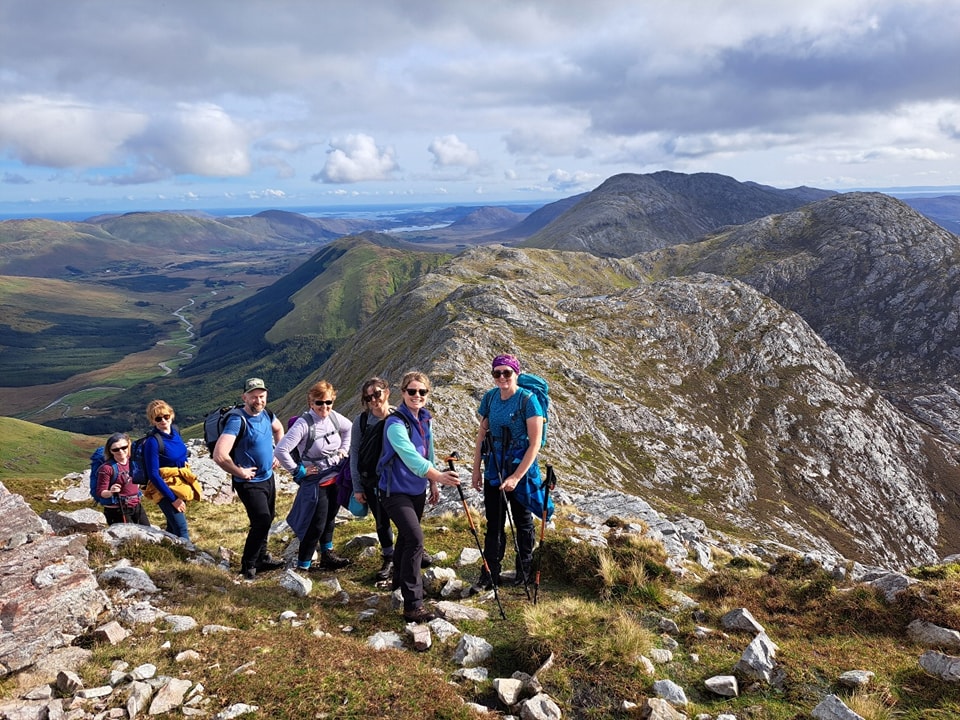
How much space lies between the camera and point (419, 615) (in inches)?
371

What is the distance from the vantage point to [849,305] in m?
194

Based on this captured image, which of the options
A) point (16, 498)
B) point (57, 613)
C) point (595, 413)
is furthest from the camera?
point (595, 413)

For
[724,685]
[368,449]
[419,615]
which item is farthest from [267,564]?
[724,685]

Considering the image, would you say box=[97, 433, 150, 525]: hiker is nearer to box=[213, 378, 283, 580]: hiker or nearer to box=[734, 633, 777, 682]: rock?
box=[213, 378, 283, 580]: hiker

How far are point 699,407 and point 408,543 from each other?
277 ft

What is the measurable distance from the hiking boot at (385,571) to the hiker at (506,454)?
2199 millimetres

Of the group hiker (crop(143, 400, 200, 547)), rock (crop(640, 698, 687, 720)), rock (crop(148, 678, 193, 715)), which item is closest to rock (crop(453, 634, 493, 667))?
rock (crop(640, 698, 687, 720))

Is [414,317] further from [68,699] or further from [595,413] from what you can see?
[68,699]

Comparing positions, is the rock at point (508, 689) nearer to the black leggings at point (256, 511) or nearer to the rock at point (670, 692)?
the rock at point (670, 692)

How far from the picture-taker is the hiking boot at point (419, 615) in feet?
30.9

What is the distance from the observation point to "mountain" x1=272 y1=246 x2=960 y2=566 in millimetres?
63606

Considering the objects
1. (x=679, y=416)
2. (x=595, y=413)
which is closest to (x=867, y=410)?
(x=679, y=416)

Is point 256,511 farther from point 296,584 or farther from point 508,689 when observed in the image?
point 508,689

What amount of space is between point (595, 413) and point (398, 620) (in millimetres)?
62958
